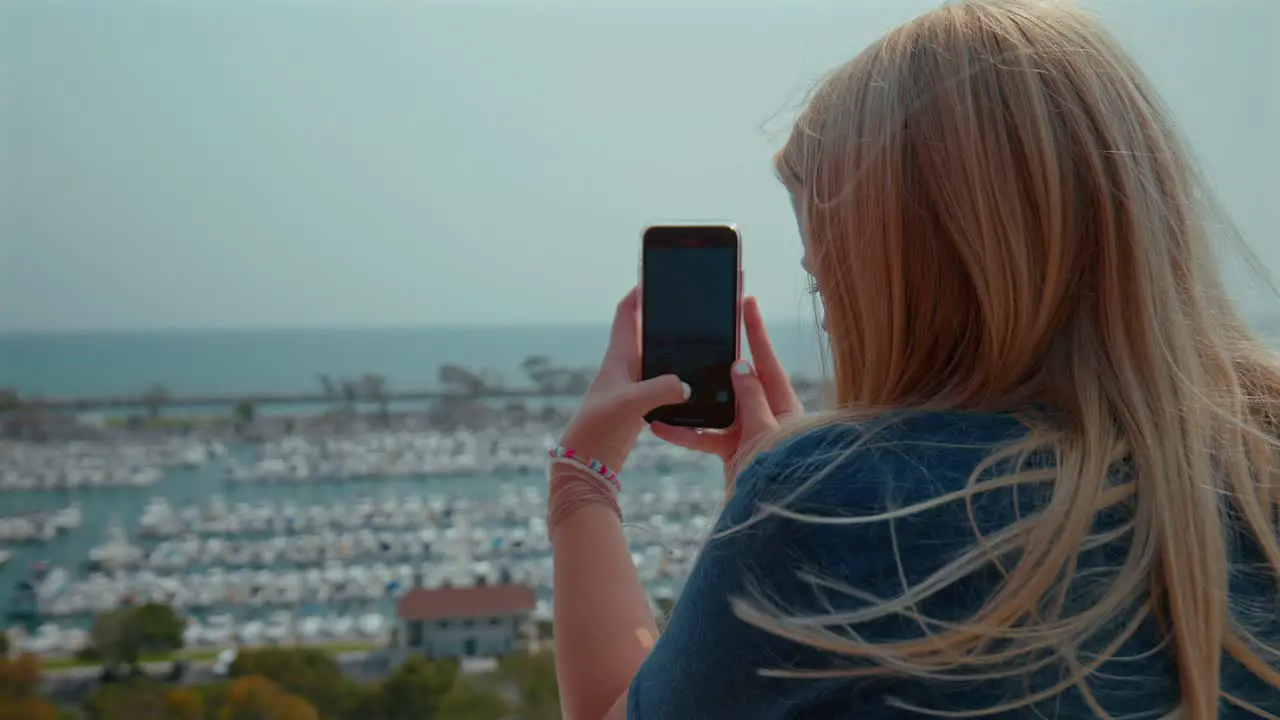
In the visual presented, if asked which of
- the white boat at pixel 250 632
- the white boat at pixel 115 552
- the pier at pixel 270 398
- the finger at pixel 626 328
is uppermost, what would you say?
the finger at pixel 626 328

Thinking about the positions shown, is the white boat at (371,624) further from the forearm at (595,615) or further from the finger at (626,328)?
the forearm at (595,615)

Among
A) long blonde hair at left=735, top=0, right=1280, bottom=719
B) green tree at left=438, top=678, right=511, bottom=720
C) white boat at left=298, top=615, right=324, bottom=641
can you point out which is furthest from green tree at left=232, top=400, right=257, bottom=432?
long blonde hair at left=735, top=0, right=1280, bottom=719

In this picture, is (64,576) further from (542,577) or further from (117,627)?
(542,577)

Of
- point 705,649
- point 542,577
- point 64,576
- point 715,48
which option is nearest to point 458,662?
point 542,577

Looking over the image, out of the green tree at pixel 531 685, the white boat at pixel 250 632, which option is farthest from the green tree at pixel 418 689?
the white boat at pixel 250 632

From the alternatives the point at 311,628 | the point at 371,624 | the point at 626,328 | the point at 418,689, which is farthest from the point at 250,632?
the point at 626,328

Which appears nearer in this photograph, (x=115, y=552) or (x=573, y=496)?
(x=573, y=496)

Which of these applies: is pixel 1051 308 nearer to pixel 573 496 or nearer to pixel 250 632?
pixel 573 496
